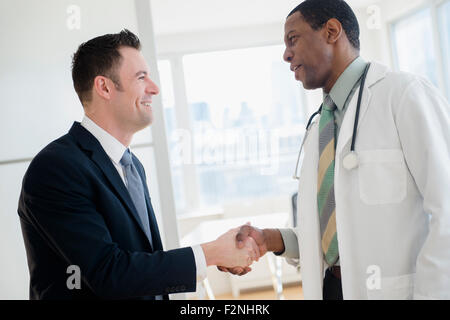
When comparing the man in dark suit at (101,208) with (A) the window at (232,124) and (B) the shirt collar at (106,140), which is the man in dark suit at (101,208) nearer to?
(B) the shirt collar at (106,140)

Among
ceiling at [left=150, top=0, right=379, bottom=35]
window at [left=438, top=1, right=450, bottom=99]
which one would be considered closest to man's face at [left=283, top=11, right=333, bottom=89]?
ceiling at [left=150, top=0, right=379, bottom=35]

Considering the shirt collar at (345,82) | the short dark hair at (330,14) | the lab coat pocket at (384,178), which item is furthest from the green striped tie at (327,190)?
the short dark hair at (330,14)

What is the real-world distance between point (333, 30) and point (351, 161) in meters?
0.47

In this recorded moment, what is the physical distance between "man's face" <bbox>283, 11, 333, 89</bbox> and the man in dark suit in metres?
→ 0.50

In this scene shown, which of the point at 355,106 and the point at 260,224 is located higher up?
the point at 355,106

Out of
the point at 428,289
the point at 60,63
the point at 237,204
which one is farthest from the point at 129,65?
the point at 237,204

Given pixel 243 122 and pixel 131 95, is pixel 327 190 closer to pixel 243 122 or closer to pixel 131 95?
pixel 131 95

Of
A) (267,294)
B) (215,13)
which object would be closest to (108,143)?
(215,13)

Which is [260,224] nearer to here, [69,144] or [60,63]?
[60,63]

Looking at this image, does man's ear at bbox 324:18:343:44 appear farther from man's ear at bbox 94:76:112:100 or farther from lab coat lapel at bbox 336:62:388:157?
man's ear at bbox 94:76:112:100

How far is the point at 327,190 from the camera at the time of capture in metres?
1.42

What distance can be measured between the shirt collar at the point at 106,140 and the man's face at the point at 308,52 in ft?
2.08

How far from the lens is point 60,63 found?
1819 millimetres

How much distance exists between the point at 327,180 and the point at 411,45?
4.71 metres
